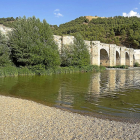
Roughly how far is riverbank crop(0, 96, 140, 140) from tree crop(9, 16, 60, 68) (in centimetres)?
1232

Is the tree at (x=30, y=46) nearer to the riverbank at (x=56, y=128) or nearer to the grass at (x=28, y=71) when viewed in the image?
the grass at (x=28, y=71)

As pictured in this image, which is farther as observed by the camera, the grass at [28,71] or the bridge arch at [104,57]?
the bridge arch at [104,57]

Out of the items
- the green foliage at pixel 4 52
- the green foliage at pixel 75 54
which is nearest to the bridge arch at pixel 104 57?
the green foliage at pixel 75 54

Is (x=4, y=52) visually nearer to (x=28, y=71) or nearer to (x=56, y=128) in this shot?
(x=28, y=71)

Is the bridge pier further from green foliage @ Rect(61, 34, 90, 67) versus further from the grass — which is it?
the grass

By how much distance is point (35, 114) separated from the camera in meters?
4.10

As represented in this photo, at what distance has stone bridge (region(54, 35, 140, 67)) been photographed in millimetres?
22889

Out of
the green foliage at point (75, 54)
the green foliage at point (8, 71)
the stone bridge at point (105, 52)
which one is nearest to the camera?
the green foliage at point (8, 71)

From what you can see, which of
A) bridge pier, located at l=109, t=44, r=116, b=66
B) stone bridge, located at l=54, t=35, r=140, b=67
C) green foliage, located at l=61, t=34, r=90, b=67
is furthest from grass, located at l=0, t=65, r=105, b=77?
bridge pier, located at l=109, t=44, r=116, b=66

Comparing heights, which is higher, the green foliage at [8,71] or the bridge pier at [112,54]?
the bridge pier at [112,54]

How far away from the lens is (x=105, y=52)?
31562 millimetres

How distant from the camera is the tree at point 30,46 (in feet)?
51.6

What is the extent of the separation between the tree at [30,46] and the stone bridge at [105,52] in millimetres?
3999

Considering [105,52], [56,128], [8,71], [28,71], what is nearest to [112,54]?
[105,52]
